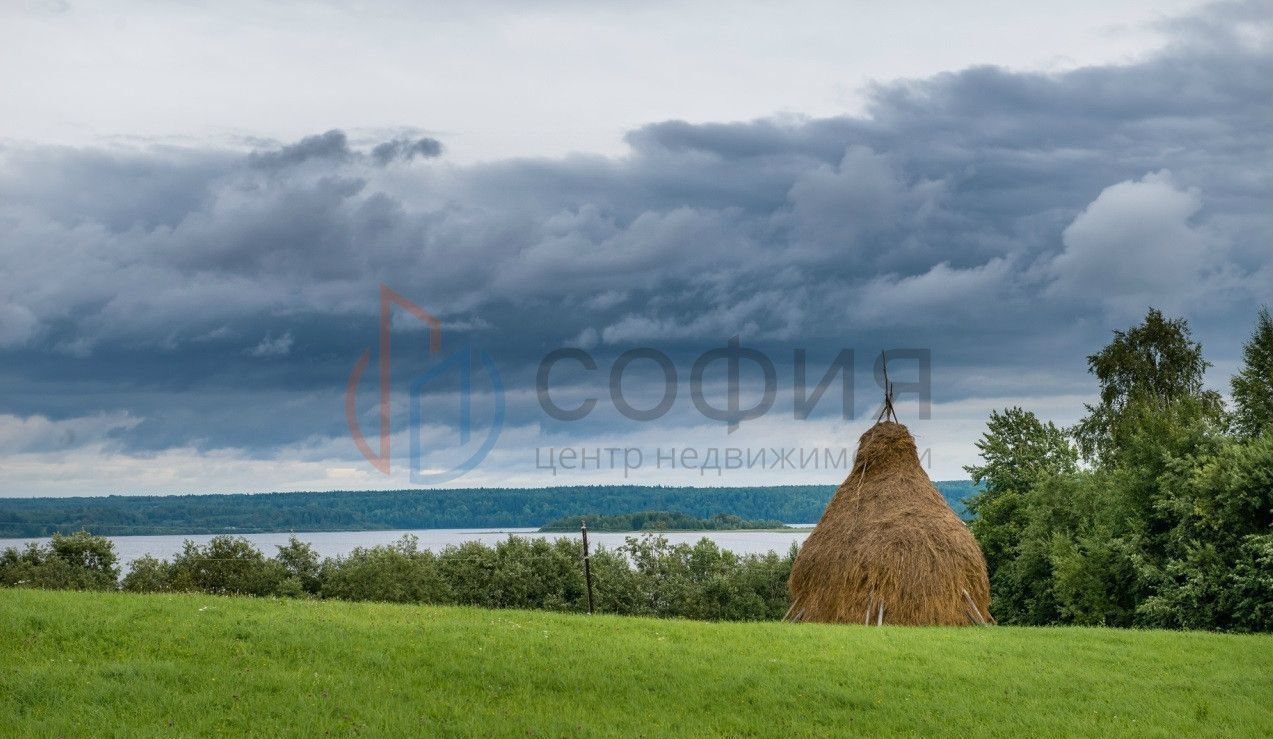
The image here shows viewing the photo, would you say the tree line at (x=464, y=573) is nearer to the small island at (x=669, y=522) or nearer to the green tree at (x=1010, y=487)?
the green tree at (x=1010, y=487)

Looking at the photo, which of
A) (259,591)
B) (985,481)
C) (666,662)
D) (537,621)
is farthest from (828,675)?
(259,591)

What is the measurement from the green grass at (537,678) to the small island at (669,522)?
63.7 meters

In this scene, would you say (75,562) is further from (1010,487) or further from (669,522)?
(669,522)

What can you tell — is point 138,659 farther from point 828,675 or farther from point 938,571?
point 938,571

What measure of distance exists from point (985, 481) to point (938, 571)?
Answer: 1748cm

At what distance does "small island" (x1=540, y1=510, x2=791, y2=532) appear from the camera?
89.1 meters

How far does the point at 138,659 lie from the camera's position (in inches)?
612

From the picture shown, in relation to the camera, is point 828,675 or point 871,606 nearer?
point 828,675

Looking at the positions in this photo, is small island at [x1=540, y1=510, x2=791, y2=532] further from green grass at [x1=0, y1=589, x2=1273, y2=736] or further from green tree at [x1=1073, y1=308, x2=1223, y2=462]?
green grass at [x1=0, y1=589, x2=1273, y2=736]

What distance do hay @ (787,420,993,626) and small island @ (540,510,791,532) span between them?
52.9 metres

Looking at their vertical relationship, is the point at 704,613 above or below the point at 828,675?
below

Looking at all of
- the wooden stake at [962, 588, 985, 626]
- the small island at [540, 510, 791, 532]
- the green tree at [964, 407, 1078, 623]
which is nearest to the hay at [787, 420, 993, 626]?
the wooden stake at [962, 588, 985, 626]

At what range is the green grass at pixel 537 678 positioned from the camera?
13.5 m

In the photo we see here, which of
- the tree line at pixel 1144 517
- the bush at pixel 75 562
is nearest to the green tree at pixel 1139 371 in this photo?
the tree line at pixel 1144 517
